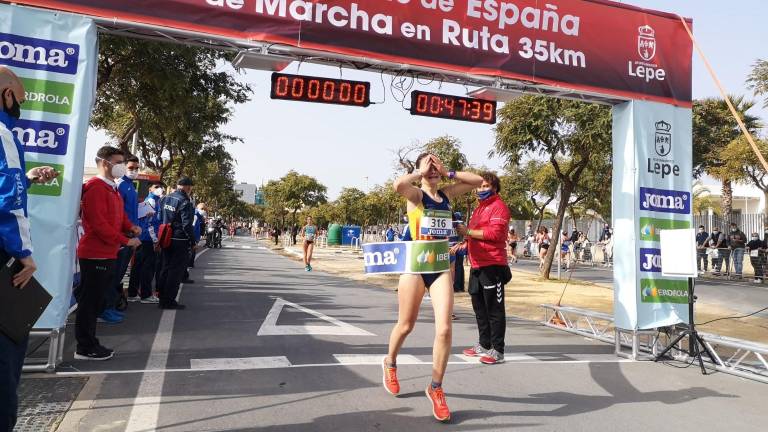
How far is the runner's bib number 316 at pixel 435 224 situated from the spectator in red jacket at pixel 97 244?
3.19 meters

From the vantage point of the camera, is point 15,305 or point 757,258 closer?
point 15,305

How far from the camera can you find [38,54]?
493cm

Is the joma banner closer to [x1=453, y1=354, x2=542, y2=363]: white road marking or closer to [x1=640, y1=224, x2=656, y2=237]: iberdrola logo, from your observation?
[x1=640, y1=224, x2=656, y2=237]: iberdrola logo

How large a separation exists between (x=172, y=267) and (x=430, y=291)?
5.25m

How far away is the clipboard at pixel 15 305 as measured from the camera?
8.52 ft

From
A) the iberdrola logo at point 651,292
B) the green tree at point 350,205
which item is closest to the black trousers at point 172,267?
the iberdrola logo at point 651,292

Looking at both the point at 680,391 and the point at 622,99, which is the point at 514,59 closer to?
the point at 622,99

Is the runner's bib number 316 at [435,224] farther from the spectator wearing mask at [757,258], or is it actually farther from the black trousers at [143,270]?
the spectator wearing mask at [757,258]

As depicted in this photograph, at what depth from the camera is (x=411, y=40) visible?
642 cm

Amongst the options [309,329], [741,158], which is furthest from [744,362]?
[741,158]

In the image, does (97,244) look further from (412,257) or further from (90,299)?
(412,257)

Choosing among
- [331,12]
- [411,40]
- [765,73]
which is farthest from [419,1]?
[765,73]

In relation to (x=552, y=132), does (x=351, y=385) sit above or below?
below

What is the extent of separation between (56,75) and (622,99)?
653cm
